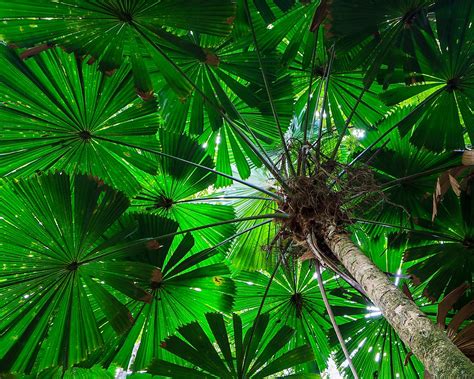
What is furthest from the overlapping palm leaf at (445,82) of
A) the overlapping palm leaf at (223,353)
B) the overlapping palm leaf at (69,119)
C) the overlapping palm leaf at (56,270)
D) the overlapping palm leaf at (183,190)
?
the overlapping palm leaf at (56,270)

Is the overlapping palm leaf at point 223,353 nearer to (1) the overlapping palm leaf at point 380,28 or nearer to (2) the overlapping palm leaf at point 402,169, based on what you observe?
(2) the overlapping palm leaf at point 402,169

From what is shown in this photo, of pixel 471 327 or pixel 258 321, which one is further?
pixel 258 321

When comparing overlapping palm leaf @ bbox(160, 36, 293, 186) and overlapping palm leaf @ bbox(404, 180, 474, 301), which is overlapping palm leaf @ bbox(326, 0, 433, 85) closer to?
overlapping palm leaf @ bbox(160, 36, 293, 186)

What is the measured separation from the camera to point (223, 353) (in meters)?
2.28

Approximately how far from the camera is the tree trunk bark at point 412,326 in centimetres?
96

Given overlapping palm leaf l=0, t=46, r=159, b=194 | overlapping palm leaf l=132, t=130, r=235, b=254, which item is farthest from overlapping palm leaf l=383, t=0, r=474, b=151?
overlapping palm leaf l=0, t=46, r=159, b=194

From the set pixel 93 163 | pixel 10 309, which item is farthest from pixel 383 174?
pixel 10 309

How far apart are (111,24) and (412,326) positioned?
200 cm

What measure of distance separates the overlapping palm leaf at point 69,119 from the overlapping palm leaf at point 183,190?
0.17m

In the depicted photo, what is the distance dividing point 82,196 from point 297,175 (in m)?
1.22

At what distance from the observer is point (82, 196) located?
2.05 m

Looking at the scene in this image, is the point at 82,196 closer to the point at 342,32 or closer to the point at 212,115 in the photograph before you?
the point at 212,115

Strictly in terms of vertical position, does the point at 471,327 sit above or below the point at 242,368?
below

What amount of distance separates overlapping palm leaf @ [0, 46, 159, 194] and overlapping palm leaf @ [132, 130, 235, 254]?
166 mm
